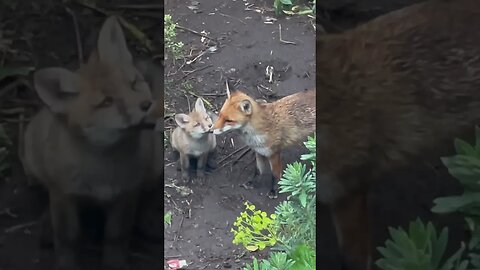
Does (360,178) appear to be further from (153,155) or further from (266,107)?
(266,107)

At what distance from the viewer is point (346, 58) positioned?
83cm

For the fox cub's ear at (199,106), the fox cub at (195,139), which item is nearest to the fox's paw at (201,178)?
the fox cub at (195,139)

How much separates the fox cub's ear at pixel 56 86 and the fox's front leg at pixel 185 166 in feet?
1.10

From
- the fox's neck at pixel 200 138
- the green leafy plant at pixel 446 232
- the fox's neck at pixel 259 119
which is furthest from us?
the fox's neck at pixel 259 119

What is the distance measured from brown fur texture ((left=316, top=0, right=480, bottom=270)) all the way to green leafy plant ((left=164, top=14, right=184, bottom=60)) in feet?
1.14

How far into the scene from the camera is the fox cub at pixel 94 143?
0.81 meters

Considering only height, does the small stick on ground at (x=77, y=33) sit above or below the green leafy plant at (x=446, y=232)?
above

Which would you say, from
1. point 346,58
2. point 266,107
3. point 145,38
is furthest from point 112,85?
point 266,107

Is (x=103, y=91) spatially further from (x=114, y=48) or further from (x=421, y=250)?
(x=421, y=250)

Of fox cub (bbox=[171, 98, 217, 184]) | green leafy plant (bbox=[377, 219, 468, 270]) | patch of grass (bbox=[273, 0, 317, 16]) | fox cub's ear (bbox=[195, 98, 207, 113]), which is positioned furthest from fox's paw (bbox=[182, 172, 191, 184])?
green leafy plant (bbox=[377, 219, 468, 270])

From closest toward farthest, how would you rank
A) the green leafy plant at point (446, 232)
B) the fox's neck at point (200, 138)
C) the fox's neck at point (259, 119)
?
the green leafy plant at point (446, 232) < the fox's neck at point (200, 138) < the fox's neck at point (259, 119)

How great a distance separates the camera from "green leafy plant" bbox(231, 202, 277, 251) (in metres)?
1.12

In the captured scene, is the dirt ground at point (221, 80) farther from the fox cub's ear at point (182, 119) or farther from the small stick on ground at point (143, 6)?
the small stick on ground at point (143, 6)

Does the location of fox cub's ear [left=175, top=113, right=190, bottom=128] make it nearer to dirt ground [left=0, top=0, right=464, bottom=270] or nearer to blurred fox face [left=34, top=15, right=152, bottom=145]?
dirt ground [left=0, top=0, right=464, bottom=270]
